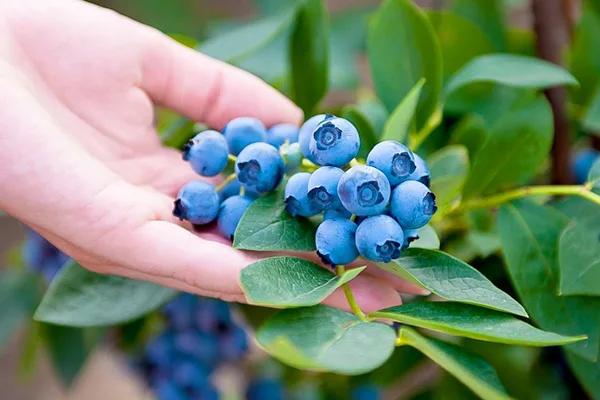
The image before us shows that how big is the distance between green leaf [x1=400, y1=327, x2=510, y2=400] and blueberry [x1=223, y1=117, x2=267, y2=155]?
7.5 inches

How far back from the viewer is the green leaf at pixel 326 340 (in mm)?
366

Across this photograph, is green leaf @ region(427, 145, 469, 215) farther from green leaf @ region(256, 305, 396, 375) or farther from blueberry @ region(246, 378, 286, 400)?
blueberry @ region(246, 378, 286, 400)

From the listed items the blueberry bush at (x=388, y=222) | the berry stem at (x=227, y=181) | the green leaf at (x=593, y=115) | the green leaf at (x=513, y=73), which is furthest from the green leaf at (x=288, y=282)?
the green leaf at (x=593, y=115)

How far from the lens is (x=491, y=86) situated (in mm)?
765

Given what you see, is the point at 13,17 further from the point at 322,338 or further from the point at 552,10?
the point at 552,10

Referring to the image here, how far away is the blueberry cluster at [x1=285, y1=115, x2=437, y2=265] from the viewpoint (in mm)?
445

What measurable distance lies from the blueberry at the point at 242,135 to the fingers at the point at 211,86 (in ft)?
0.24

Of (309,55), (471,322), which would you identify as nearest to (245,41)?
(309,55)

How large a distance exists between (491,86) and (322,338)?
16.7 inches

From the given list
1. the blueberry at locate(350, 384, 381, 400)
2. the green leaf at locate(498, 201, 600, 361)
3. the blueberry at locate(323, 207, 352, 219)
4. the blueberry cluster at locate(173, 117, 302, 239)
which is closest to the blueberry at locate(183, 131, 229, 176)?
the blueberry cluster at locate(173, 117, 302, 239)

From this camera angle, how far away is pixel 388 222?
0.45 meters

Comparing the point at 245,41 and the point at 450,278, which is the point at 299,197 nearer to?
the point at 450,278

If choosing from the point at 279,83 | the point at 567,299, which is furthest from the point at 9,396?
the point at 567,299

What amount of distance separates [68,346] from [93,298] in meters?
0.26
